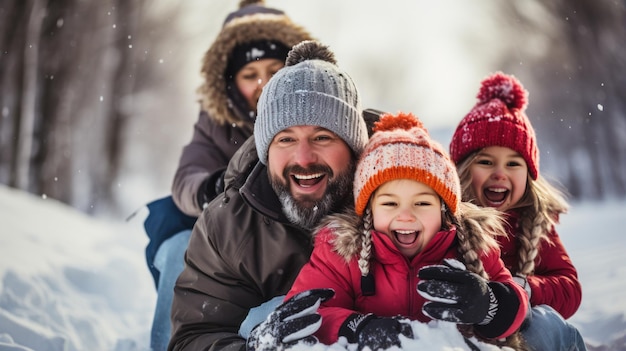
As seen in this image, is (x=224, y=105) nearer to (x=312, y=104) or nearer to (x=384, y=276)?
(x=312, y=104)

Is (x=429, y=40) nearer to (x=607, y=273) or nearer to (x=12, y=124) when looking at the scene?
(x=607, y=273)

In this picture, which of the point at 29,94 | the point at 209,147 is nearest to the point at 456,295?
the point at 209,147

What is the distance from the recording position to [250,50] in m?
3.23

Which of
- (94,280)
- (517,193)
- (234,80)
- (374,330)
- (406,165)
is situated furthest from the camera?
(94,280)

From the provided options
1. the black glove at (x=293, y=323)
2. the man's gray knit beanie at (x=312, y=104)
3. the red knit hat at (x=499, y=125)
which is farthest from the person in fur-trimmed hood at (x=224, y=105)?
the black glove at (x=293, y=323)

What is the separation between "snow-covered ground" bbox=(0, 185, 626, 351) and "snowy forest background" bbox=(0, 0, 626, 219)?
72 cm

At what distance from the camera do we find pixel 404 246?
5.57 ft

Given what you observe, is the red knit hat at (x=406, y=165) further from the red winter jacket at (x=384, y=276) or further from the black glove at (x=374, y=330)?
the black glove at (x=374, y=330)

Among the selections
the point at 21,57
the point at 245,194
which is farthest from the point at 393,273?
the point at 21,57

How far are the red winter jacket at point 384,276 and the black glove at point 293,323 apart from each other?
0.21 ft

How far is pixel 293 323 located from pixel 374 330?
0.62ft

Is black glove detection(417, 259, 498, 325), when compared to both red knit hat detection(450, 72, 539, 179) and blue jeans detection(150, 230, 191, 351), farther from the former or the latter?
blue jeans detection(150, 230, 191, 351)

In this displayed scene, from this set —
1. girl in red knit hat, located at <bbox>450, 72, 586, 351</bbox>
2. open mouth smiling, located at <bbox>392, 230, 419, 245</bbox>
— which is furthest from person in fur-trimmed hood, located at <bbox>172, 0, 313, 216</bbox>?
open mouth smiling, located at <bbox>392, 230, 419, 245</bbox>

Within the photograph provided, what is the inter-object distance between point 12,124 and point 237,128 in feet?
16.0
